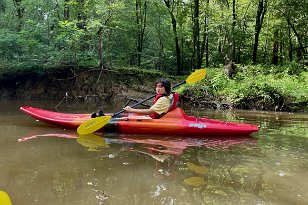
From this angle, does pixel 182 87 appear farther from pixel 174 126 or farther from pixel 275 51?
pixel 275 51

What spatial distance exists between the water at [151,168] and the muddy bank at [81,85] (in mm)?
7634

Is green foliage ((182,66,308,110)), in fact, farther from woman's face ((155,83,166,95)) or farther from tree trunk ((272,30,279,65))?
woman's face ((155,83,166,95))

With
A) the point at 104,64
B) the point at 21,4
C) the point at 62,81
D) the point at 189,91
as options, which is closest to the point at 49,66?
the point at 62,81

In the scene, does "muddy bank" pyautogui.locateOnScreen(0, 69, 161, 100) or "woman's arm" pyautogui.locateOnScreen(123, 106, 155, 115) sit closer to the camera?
"woman's arm" pyautogui.locateOnScreen(123, 106, 155, 115)

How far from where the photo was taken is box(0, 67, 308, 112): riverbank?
34.5 ft

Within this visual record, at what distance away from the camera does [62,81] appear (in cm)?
1415

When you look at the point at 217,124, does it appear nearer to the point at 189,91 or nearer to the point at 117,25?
the point at 189,91

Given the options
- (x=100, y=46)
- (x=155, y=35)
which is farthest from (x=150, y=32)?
(x=100, y=46)

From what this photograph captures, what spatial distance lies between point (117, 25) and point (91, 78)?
2831mm

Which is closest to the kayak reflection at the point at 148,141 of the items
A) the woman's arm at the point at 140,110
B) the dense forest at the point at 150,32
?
the woman's arm at the point at 140,110


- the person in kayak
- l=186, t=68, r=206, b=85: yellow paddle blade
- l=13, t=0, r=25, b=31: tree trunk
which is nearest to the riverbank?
l=13, t=0, r=25, b=31: tree trunk

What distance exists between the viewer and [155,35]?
18109 mm

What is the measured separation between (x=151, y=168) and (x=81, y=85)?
34.6ft

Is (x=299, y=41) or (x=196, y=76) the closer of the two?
(x=196, y=76)
